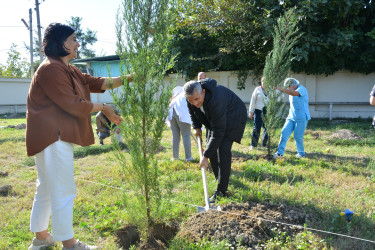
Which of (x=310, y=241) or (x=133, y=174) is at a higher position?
(x=133, y=174)

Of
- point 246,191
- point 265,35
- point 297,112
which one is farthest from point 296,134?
point 265,35

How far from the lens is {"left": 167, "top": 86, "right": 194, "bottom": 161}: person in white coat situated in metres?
6.11

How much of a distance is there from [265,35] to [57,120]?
37.0ft

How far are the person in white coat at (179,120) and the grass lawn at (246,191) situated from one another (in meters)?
0.53

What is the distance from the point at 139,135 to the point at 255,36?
37.5ft

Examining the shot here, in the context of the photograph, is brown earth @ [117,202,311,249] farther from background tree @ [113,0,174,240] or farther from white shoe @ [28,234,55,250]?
white shoe @ [28,234,55,250]

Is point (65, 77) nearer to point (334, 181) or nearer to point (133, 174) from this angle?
point (133, 174)

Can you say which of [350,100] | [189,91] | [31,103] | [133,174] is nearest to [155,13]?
[189,91]

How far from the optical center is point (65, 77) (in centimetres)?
255

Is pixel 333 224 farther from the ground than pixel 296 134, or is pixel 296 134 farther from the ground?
pixel 296 134

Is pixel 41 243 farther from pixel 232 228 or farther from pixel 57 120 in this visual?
pixel 232 228

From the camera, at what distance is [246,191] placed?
173 inches

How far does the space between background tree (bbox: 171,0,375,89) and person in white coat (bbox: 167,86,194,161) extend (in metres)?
6.50

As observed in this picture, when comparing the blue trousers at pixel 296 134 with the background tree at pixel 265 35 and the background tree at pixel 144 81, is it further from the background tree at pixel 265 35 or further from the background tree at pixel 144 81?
the background tree at pixel 265 35
